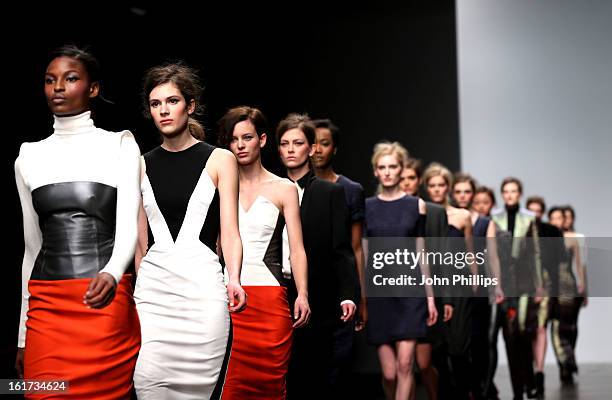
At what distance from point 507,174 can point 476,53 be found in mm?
1286

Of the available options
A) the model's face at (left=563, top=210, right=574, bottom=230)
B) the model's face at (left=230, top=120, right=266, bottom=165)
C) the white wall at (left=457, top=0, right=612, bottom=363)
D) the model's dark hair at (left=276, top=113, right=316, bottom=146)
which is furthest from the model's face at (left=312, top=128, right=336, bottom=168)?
the white wall at (left=457, top=0, right=612, bottom=363)

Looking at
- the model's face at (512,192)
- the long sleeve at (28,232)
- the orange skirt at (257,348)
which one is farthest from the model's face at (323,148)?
the model's face at (512,192)

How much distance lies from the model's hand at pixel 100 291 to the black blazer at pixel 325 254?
2.08 metres

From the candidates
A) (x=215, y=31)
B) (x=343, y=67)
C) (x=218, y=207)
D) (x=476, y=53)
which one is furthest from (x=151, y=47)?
(x=476, y=53)

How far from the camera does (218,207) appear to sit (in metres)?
3.63

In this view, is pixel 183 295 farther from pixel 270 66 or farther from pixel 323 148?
pixel 270 66

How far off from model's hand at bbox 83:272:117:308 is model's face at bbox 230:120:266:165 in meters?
1.50

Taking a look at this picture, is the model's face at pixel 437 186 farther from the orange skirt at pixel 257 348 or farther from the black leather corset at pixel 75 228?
the black leather corset at pixel 75 228

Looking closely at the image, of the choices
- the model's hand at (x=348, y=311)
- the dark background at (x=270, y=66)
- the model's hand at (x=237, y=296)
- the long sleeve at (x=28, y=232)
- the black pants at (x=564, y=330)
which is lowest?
the black pants at (x=564, y=330)

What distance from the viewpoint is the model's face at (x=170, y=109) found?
144 inches

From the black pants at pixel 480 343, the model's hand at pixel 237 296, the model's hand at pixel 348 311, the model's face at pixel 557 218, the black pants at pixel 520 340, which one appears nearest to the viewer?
the model's hand at pixel 237 296

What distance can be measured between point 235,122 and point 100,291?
5.12ft

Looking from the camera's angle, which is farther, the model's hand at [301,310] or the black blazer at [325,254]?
the black blazer at [325,254]

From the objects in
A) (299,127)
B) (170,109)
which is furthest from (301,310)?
(170,109)
